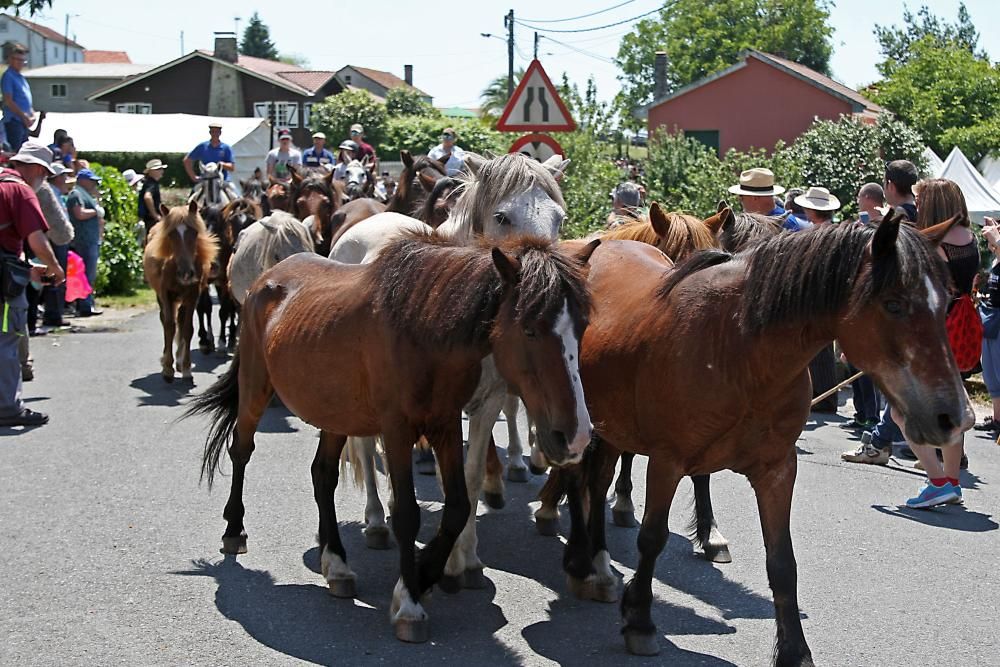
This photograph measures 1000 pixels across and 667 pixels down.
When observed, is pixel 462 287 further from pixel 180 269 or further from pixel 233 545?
pixel 180 269

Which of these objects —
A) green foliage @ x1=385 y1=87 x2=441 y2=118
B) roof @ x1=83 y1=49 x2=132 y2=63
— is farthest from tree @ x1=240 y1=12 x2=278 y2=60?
green foliage @ x1=385 y1=87 x2=441 y2=118

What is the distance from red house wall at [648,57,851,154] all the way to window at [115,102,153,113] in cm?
3429

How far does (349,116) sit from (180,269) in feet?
135

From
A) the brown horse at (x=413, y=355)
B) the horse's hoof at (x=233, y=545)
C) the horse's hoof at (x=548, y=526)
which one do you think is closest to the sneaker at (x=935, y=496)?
the horse's hoof at (x=548, y=526)

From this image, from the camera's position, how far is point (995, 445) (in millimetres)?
9641

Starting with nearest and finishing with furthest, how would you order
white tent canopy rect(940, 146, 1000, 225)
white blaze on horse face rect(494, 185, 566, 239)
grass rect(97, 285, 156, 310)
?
white blaze on horse face rect(494, 185, 566, 239), grass rect(97, 285, 156, 310), white tent canopy rect(940, 146, 1000, 225)

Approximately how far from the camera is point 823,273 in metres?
4.24

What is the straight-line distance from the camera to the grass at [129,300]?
17.7m

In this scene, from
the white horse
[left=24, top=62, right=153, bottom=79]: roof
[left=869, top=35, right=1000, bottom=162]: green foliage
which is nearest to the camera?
the white horse

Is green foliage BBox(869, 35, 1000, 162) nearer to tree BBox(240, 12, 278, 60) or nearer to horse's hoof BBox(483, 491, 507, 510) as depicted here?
horse's hoof BBox(483, 491, 507, 510)

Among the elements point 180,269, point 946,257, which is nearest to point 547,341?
point 946,257

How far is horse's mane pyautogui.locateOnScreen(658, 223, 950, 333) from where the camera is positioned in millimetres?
4074

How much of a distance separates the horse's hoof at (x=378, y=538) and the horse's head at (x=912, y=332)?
336 cm

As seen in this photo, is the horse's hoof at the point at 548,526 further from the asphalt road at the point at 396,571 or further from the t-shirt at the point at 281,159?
the t-shirt at the point at 281,159
